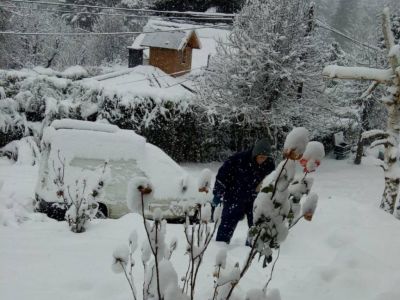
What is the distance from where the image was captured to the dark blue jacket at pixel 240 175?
5020mm

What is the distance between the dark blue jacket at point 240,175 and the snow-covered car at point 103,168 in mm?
1308

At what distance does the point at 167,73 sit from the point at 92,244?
53.9 ft

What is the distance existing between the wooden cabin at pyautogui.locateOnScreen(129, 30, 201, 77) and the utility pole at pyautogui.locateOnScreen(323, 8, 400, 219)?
1310 cm

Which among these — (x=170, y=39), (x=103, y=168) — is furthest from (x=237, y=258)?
(x=170, y=39)

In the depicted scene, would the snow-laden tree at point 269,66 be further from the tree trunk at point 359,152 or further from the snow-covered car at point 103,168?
the snow-covered car at point 103,168

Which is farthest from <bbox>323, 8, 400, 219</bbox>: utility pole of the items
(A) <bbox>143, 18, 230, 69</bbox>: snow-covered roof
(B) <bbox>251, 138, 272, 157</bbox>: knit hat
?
(A) <bbox>143, 18, 230, 69</bbox>: snow-covered roof

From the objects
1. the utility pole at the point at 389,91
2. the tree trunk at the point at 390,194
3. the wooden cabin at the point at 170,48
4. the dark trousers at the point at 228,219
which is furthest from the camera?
the wooden cabin at the point at 170,48

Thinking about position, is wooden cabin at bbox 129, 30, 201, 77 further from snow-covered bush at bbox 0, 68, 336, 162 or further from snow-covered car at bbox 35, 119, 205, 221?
snow-covered car at bbox 35, 119, 205, 221

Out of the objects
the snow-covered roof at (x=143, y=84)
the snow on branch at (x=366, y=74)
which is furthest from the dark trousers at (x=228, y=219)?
the snow-covered roof at (x=143, y=84)

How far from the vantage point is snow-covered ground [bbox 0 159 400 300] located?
319 cm

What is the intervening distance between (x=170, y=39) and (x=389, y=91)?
14.4 m

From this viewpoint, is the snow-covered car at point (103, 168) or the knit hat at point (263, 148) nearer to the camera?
the knit hat at point (263, 148)

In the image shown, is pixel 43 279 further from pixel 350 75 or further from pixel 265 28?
pixel 265 28

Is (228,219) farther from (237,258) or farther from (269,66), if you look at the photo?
(269,66)
